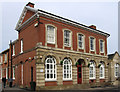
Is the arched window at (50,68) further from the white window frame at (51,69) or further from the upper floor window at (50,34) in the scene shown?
the upper floor window at (50,34)

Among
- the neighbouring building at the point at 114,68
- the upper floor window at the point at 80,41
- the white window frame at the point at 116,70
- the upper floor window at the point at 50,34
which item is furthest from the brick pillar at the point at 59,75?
the white window frame at the point at 116,70

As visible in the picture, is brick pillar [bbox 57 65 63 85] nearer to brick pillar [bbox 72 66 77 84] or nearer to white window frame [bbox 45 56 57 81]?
white window frame [bbox 45 56 57 81]

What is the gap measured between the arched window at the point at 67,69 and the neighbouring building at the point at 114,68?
388 inches

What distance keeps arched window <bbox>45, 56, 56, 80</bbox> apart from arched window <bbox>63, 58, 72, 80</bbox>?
5.33 feet

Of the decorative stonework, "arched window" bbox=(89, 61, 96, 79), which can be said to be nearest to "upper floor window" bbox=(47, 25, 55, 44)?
the decorative stonework

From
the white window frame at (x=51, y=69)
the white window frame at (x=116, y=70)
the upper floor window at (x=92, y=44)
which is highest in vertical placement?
the upper floor window at (x=92, y=44)

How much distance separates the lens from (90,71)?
21.6 metres

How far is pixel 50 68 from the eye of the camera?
53.5ft

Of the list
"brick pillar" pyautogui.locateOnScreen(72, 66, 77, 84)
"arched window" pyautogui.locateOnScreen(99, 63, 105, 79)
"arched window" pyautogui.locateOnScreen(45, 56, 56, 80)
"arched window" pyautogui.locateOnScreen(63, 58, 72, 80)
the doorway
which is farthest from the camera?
"arched window" pyautogui.locateOnScreen(99, 63, 105, 79)

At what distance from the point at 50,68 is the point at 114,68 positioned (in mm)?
14466

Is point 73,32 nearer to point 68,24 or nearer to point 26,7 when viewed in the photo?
point 68,24

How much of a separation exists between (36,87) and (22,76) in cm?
511

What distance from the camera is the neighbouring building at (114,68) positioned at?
25.0 metres

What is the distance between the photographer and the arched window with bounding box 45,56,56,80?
52.2 feet
